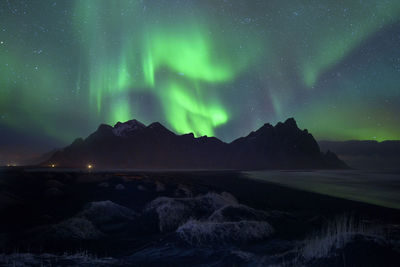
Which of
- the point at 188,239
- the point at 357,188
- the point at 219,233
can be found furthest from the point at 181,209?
the point at 357,188

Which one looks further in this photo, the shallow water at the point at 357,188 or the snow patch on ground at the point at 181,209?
the shallow water at the point at 357,188

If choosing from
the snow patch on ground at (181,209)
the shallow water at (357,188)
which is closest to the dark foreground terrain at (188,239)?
the snow patch on ground at (181,209)

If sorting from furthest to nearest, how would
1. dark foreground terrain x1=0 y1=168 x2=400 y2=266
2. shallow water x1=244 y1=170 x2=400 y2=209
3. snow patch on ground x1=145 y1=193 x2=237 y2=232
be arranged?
shallow water x1=244 y1=170 x2=400 y2=209 < snow patch on ground x1=145 y1=193 x2=237 y2=232 < dark foreground terrain x1=0 y1=168 x2=400 y2=266

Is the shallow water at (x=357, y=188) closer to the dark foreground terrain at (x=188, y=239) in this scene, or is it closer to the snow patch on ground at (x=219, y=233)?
the dark foreground terrain at (x=188, y=239)

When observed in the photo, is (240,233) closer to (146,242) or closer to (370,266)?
(146,242)

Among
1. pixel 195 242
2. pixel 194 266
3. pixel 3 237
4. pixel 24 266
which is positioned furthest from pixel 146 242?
pixel 3 237

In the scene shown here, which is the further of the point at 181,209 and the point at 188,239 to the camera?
the point at 181,209

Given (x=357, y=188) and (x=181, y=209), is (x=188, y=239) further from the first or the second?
(x=357, y=188)

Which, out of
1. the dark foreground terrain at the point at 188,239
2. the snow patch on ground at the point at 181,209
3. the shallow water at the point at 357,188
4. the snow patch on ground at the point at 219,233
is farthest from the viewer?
the shallow water at the point at 357,188

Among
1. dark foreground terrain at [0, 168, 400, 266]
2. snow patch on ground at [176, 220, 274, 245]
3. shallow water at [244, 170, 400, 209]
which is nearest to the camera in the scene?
dark foreground terrain at [0, 168, 400, 266]

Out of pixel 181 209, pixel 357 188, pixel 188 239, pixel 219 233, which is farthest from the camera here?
pixel 357 188

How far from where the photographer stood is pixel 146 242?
1402 cm

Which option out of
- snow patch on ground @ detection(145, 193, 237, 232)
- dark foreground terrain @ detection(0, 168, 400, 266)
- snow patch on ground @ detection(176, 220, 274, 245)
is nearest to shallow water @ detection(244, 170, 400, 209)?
dark foreground terrain @ detection(0, 168, 400, 266)

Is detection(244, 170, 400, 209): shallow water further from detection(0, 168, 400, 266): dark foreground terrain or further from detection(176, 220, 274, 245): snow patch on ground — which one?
detection(176, 220, 274, 245): snow patch on ground
